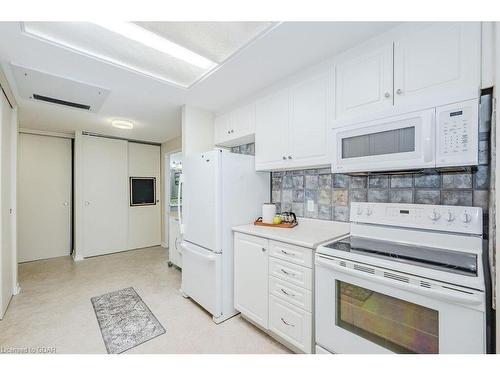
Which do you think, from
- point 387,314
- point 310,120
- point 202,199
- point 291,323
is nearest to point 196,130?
point 202,199

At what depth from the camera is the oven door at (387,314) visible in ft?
3.20

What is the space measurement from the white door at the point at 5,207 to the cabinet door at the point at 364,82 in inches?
116

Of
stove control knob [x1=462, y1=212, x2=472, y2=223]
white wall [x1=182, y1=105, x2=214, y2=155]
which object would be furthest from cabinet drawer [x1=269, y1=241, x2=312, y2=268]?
white wall [x1=182, y1=105, x2=214, y2=155]

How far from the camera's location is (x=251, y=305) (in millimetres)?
2010

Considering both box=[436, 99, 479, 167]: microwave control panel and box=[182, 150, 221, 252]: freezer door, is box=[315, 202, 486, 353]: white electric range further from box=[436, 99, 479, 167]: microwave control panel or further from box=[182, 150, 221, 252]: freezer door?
box=[182, 150, 221, 252]: freezer door

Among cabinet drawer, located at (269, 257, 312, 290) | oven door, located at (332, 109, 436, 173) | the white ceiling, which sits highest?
the white ceiling

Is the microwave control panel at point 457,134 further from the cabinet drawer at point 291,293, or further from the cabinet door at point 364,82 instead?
the cabinet drawer at point 291,293

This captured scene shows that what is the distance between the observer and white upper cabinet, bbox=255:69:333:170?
183 cm

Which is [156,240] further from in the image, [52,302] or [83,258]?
[52,302]

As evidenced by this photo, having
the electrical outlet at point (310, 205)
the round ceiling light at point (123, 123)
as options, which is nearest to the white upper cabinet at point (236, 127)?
the electrical outlet at point (310, 205)

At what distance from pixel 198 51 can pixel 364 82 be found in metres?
1.22

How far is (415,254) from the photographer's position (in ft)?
4.19

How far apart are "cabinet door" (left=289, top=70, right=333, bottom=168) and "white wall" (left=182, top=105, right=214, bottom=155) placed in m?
1.23
